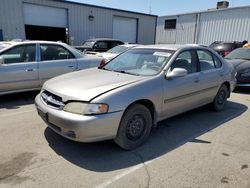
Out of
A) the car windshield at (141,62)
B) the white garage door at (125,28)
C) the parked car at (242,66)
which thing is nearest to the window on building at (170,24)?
the white garage door at (125,28)

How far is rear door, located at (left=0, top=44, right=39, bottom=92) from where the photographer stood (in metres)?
5.73

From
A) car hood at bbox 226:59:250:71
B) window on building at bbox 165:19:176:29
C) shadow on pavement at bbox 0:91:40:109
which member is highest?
window on building at bbox 165:19:176:29

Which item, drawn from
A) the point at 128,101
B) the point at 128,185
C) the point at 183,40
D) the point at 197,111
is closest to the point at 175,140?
the point at 128,101

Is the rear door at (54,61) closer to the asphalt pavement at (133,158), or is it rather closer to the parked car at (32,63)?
the parked car at (32,63)

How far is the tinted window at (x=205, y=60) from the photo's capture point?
4930 millimetres

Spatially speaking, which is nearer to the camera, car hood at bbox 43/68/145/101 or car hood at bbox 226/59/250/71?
car hood at bbox 43/68/145/101

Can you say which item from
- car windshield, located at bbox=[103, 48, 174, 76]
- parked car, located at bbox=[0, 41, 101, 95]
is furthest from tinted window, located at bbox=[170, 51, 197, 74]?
parked car, located at bbox=[0, 41, 101, 95]

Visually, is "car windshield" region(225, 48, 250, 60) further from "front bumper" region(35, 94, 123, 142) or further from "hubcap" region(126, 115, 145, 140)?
"front bumper" region(35, 94, 123, 142)

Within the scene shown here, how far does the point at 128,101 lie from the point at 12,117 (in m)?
2.87

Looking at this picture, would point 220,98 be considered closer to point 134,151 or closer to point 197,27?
point 134,151

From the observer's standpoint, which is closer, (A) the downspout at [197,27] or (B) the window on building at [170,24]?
(A) the downspout at [197,27]

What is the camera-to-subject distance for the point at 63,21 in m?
→ 17.6

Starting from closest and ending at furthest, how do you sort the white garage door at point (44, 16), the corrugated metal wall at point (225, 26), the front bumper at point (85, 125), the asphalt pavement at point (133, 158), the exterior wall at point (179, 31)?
the asphalt pavement at point (133, 158) → the front bumper at point (85, 125) → the white garage door at point (44, 16) → the corrugated metal wall at point (225, 26) → the exterior wall at point (179, 31)

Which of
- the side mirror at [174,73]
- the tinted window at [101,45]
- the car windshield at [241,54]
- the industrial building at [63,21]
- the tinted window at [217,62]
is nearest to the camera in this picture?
the side mirror at [174,73]
